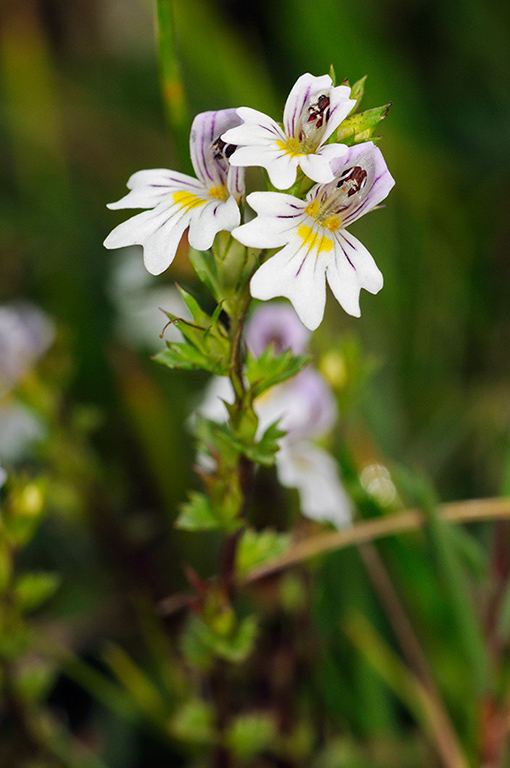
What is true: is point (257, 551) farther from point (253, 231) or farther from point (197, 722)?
point (253, 231)

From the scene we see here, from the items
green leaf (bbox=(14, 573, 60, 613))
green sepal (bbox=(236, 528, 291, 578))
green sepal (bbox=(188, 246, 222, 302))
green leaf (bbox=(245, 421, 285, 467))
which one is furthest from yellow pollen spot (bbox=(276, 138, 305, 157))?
green leaf (bbox=(14, 573, 60, 613))

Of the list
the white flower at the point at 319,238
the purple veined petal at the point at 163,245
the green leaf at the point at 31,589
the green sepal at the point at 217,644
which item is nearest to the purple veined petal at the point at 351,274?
the white flower at the point at 319,238

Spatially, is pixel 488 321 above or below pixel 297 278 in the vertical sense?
below

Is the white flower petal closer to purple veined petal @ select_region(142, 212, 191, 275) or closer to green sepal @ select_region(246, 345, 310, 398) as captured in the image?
green sepal @ select_region(246, 345, 310, 398)

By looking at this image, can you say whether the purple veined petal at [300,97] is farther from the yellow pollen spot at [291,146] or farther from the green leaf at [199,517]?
the green leaf at [199,517]

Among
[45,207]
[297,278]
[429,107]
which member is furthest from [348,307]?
[429,107]

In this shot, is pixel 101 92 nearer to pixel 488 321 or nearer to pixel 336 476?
pixel 488 321
